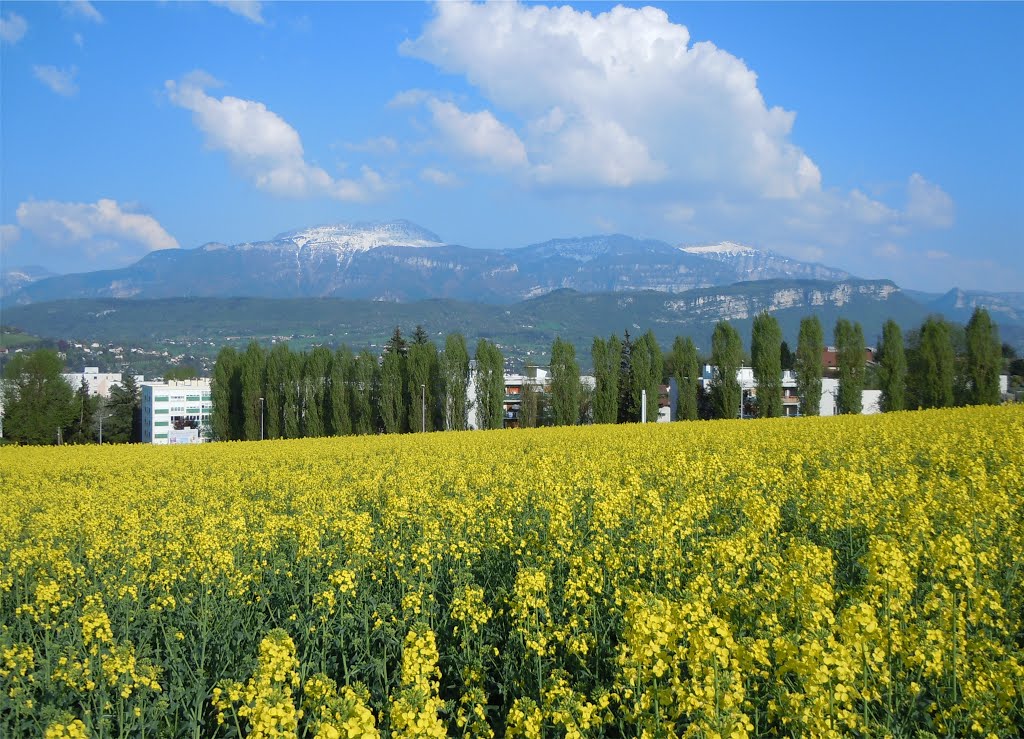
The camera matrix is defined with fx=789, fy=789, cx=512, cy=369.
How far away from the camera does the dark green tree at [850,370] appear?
6300cm

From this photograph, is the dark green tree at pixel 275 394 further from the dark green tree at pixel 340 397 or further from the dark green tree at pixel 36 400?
the dark green tree at pixel 36 400

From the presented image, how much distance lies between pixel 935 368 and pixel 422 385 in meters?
39.9

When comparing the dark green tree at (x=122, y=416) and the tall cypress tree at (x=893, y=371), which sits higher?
the tall cypress tree at (x=893, y=371)

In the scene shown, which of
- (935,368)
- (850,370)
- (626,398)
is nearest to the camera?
(935,368)

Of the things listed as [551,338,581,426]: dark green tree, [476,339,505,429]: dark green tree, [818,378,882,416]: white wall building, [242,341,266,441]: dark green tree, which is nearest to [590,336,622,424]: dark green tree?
[551,338,581,426]: dark green tree

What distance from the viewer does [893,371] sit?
6181 cm

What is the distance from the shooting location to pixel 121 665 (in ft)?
19.4

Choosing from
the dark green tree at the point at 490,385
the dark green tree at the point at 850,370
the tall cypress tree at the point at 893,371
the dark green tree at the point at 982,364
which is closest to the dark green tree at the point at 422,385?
the dark green tree at the point at 490,385

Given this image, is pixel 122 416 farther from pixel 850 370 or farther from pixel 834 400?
pixel 850 370

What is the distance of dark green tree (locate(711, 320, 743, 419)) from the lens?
62875 millimetres

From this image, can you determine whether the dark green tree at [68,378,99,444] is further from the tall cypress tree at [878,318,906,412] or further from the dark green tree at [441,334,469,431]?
the tall cypress tree at [878,318,906,412]

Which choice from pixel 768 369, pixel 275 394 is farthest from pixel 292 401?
pixel 768 369

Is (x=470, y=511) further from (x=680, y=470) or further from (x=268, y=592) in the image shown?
(x=680, y=470)

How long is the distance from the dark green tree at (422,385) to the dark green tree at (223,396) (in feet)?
52.2
